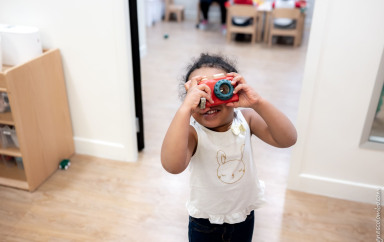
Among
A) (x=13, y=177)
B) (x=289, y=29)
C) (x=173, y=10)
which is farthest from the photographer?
(x=173, y=10)

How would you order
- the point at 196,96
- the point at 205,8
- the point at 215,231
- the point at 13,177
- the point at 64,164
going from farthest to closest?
the point at 205,8 < the point at 64,164 < the point at 13,177 < the point at 215,231 < the point at 196,96

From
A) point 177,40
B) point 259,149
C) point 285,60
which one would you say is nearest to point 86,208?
point 259,149

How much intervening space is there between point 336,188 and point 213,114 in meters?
1.23

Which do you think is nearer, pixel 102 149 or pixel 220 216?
pixel 220 216

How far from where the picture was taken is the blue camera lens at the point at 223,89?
3.11ft

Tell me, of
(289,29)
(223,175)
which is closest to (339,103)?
(223,175)

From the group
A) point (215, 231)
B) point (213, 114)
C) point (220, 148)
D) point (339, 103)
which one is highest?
point (213, 114)

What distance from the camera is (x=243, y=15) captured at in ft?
15.4

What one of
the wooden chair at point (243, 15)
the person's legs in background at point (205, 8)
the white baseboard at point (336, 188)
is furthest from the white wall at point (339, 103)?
the person's legs in background at point (205, 8)

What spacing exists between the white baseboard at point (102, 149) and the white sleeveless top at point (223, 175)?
1.14 m

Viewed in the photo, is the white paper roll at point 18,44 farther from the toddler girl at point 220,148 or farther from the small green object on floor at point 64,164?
the toddler girl at point 220,148

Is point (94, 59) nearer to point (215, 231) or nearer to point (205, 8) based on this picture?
point (215, 231)

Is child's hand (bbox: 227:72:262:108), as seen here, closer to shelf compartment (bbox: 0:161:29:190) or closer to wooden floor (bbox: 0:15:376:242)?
wooden floor (bbox: 0:15:376:242)

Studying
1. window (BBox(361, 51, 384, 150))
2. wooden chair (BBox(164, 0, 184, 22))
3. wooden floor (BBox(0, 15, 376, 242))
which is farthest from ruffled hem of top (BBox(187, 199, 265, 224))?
Answer: wooden chair (BBox(164, 0, 184, 22))
